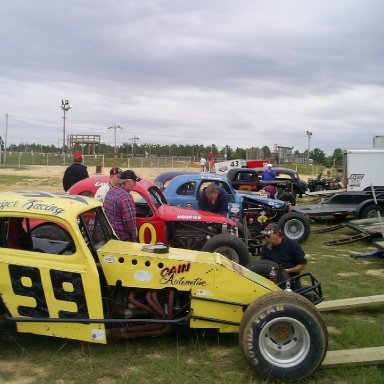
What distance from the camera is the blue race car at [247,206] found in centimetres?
1090

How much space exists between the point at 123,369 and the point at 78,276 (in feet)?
3.06

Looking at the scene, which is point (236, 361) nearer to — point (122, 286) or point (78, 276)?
point (122, 286)

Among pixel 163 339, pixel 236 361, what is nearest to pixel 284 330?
pixel 236 361

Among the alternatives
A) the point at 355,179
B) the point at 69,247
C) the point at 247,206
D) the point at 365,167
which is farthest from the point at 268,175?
the point at 69,247

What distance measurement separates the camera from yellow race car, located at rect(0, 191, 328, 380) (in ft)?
14.6

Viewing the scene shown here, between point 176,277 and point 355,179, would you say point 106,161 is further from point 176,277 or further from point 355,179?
point 176,277

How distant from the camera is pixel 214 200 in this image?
9.09 metres

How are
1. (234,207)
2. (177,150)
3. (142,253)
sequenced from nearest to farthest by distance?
(142,253)
(234,207)
(177,150)

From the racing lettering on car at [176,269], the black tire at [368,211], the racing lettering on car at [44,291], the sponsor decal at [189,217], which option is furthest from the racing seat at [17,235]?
the black tire at [368,211]

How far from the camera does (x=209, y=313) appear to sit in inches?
180

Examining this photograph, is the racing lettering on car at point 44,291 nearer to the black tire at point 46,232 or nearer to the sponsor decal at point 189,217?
the black tire at point 46,232

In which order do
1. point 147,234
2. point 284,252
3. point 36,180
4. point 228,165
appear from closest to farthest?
1. point 284,252
2. point 147,234
3. point 228,165
4. point 36,180

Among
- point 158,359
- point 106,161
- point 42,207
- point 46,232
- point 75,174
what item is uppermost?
point 106,161

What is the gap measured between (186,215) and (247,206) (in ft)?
12.1
